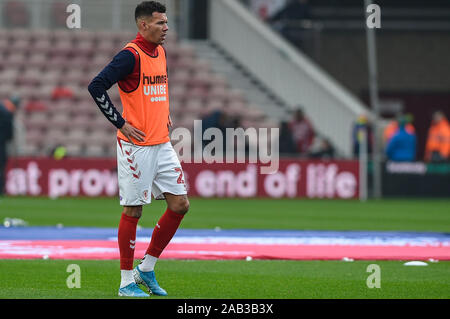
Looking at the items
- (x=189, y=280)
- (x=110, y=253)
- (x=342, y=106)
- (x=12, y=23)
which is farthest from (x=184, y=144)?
(x=189, y=280)

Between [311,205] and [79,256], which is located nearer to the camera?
[79,256]

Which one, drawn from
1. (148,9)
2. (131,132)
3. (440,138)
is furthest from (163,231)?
(440,138)

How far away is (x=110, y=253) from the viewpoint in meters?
12.3

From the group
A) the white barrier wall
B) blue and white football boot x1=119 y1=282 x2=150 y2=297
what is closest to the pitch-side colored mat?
blue and white football boot x1=119 y1=282 x2=150 y2=297

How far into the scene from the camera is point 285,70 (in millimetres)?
31141

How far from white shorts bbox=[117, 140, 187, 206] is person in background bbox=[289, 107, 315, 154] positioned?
1851cm

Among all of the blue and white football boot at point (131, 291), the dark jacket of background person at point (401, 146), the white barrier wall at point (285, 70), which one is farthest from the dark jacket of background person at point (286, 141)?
the blue and white football boot at point (131, 291)

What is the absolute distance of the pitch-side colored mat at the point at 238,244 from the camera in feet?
40.0

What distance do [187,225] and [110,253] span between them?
5306 millimetres

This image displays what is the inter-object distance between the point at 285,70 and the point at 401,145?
17.7 ft

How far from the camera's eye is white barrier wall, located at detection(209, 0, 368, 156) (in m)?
29.3

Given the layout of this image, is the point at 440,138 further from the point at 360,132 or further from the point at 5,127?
the point at 5,127

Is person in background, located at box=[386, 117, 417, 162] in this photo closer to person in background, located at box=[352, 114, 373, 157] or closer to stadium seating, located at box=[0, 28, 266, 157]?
person in background, located at box=[352, 114, 373, 157]
